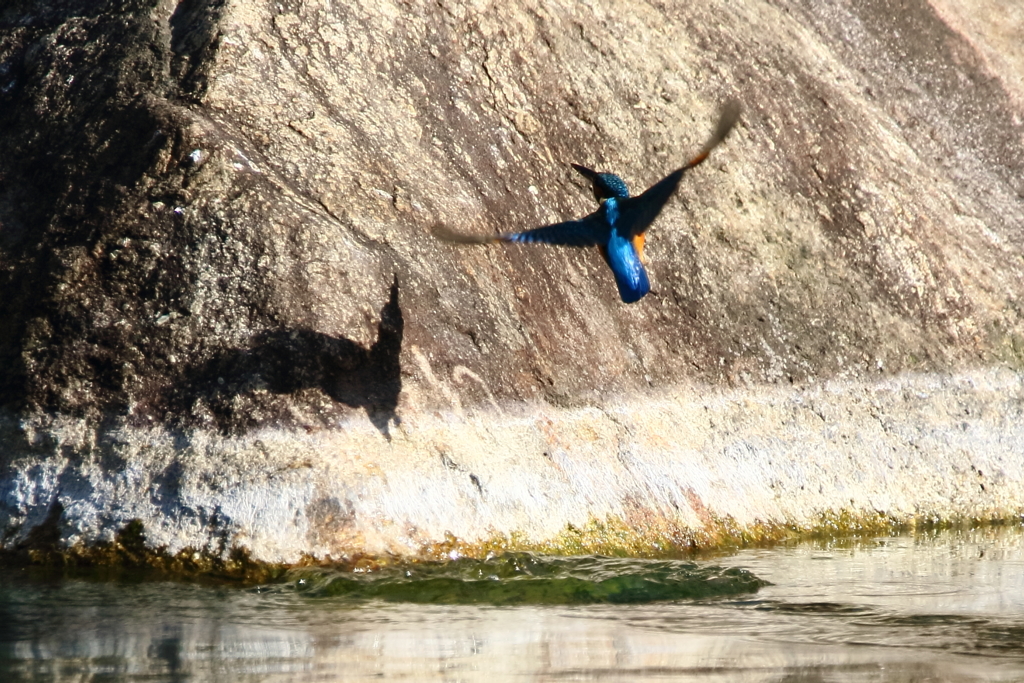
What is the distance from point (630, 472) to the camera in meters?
7.14

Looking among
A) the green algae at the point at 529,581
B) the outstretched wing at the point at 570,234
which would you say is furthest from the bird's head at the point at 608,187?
the green algae at the point at 529,581

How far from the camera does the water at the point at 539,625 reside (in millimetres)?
4609

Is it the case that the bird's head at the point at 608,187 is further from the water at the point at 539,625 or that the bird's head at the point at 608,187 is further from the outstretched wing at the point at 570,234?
the water at the point at 539,625

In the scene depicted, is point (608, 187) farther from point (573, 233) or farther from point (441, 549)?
point (441, 549)

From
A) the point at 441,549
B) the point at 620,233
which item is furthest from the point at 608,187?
the point at 441,549

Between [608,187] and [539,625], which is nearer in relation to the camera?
[539,625]

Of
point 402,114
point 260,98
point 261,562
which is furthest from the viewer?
point 402,114

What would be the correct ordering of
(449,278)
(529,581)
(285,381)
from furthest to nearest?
1. (449,278)
2. (285,381)
3. (529,581)

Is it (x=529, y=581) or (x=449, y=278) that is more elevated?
(x=449, y=278)

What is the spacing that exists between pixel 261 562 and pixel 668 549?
2.42 meters

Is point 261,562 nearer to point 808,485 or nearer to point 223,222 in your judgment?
point 223,222

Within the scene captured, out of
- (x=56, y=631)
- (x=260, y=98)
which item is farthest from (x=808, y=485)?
(x=56, y=631)

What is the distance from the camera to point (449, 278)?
23.9ft

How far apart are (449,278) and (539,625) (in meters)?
2.56
